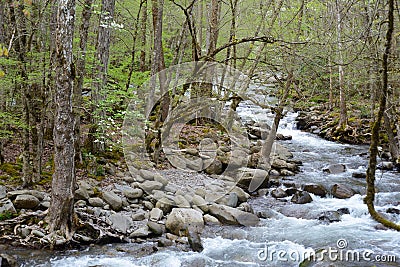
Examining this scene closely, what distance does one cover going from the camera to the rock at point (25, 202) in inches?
234

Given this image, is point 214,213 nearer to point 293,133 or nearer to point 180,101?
point 180,101

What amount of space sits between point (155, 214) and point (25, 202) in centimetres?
230

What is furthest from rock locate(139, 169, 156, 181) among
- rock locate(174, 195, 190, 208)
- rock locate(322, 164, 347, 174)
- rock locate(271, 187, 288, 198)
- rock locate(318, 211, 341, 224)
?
rock locate(322, 164, 347, 174)

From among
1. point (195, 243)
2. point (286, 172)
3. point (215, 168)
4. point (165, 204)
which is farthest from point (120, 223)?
point (286, 172)

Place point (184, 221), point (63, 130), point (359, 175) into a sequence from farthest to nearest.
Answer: point (359, 175)
point (184, 221)
point (63, 130)

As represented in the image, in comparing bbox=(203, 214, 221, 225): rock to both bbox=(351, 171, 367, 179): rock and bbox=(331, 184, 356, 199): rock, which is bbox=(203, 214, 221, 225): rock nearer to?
bbox=(331, 184, 356, 199): rock

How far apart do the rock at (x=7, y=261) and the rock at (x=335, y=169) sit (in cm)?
920

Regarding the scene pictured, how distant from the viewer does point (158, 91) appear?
1275cm

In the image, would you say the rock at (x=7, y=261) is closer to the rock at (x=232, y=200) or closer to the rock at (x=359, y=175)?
the rock at (x=232, y=200)

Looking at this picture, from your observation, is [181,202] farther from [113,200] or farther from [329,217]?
[329,217]

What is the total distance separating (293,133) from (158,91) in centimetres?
781

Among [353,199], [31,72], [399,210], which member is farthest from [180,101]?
[399,210]

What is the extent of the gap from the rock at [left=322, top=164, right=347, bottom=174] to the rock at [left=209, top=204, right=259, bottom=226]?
15.7ft

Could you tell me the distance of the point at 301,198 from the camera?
28.1 feet
